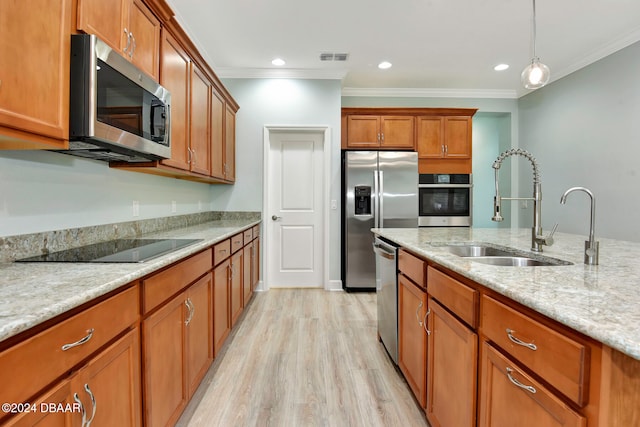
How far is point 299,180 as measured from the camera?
163 inches

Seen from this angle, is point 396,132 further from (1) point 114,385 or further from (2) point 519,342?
(1) point 114,385

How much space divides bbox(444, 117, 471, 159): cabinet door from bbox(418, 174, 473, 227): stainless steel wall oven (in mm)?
306

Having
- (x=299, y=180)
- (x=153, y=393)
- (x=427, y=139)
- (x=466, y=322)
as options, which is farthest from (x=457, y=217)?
(x=153, y=393)

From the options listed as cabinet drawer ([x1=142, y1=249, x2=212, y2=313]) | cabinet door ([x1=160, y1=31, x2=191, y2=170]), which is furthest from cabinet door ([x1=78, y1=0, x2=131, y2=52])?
cabinet drawer ([x1=142, y1=249, x2=212, y2=313])

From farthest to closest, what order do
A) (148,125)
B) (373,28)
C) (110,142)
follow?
(373,28)
(148,125)
(110,142)

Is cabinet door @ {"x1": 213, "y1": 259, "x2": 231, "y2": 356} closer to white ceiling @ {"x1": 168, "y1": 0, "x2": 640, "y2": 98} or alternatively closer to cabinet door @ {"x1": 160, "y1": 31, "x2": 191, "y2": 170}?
cabinet door @ {"x1": 160, "y1": 31, "x2": 191, "y2": 170}

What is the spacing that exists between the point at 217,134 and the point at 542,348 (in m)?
3.05

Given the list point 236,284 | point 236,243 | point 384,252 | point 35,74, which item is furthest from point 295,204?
point 35,74

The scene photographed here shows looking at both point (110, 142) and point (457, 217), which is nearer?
point (110, 142)

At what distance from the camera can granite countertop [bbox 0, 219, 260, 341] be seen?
0.68 metres

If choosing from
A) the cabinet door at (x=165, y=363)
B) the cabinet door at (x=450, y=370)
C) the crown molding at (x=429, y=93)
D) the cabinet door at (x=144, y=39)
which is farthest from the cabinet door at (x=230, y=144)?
the cabinet door at (x=450, y=370)

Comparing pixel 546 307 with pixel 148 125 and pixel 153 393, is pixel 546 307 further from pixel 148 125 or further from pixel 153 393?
pixel 148 125

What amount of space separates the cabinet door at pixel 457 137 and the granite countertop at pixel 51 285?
12.8 ft

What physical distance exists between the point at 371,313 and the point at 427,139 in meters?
2.46
